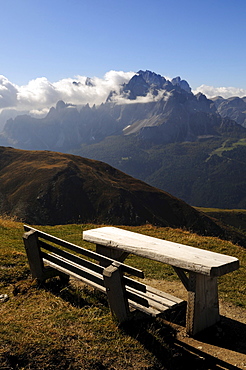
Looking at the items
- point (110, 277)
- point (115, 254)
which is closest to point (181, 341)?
point (110, 277)

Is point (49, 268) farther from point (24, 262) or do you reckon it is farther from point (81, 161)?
point (81, 161)

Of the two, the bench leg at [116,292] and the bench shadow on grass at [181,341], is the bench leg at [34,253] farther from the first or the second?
the bench shadow on grass at [181,341]

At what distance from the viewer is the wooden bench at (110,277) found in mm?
6383

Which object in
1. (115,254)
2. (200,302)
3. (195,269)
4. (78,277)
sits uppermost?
(195,269)

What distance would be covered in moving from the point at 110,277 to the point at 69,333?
1.34 m

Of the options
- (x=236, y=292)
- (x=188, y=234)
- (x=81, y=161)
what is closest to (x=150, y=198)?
(x=81, y=161)

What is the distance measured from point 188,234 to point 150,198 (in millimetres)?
122552

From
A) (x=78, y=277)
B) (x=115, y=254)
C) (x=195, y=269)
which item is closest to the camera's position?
(x=195, y=269)

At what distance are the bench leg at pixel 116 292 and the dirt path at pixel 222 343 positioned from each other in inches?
53.6

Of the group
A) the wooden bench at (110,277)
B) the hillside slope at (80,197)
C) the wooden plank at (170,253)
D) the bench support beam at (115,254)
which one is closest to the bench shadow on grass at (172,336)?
the wooden bench at (110,277)

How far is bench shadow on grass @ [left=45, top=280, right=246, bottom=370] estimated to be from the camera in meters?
6.07

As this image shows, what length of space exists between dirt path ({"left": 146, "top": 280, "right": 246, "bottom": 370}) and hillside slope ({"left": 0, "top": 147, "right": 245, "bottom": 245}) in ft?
297

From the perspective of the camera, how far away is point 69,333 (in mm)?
6242

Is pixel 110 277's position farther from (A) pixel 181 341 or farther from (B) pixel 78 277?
(A) pixel 181 341
